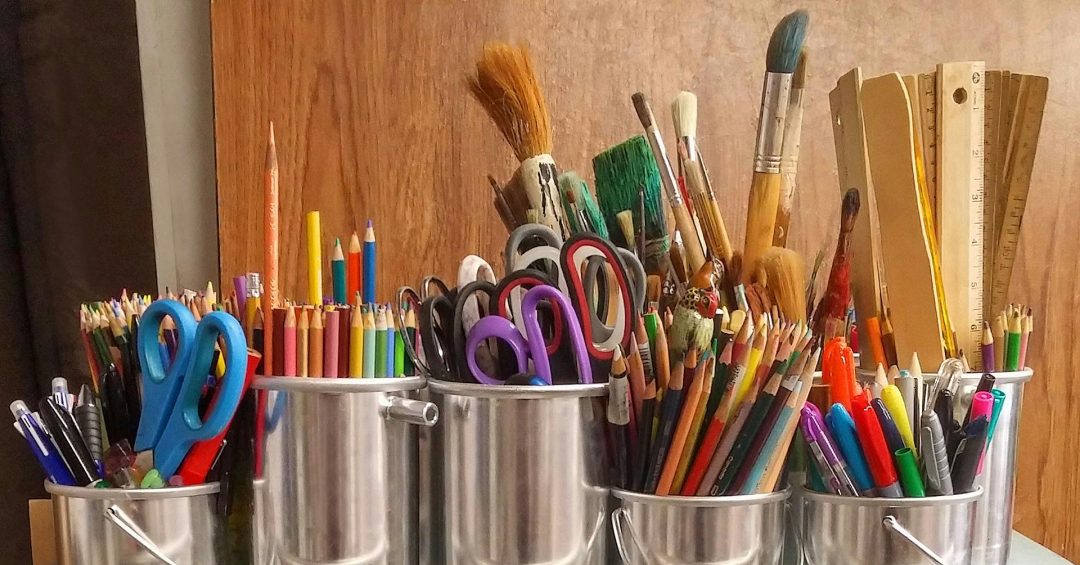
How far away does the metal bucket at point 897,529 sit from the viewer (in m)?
0.41

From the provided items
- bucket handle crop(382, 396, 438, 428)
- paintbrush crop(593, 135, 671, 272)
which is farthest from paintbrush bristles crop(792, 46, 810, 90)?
bucket handle crop(382, 396, 438, 428)

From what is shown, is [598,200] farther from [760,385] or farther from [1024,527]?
[1024,527]

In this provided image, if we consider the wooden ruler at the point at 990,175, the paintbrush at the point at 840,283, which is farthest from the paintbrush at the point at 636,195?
the wooden ruler at the point at 990,175

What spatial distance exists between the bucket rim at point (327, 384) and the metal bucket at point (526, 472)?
31 millimetres

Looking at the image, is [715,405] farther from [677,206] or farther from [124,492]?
[124,492]

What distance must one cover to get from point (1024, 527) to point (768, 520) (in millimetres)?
462

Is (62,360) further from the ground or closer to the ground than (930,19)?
closer to the ground

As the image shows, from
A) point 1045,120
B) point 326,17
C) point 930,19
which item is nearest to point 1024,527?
point 1045,120

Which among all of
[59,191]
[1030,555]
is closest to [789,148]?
[1030,555]

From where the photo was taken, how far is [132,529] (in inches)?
16.0

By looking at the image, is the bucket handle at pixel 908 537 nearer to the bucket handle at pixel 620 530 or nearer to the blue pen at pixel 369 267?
the bucket handle at pixel 620 530

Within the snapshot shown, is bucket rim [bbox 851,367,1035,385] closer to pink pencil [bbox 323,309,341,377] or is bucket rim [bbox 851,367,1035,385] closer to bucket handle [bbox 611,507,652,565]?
bucket handle [bbox 611,507,652,565]

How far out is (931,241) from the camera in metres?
0.48

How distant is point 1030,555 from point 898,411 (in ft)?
0.83
